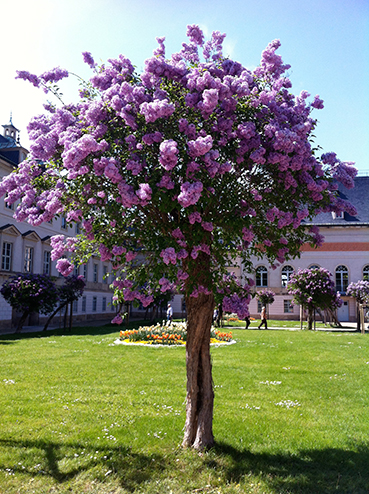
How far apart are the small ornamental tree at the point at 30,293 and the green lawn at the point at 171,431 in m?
12.8

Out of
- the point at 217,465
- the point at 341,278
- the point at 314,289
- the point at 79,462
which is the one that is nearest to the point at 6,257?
the point at 314,289

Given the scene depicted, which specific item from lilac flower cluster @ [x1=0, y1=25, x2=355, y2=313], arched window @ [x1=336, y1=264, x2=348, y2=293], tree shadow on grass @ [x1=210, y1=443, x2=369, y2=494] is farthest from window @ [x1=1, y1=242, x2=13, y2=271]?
arched window @ [x1=336, y1=264, x2=348, y2=293]

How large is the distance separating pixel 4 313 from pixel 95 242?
2676 cm

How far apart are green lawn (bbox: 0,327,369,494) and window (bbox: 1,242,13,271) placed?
20.9 metres

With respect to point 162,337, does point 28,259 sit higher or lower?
higher

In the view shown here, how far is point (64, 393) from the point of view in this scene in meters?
8.16

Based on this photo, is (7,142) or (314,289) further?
(7,142)

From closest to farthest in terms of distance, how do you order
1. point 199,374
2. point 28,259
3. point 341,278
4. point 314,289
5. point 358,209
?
1. point 199,374
2. point 314,289
3. point 28,259
4. point 358,209
5. point 341,278

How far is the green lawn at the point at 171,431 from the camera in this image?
461cm

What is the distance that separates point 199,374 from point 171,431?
3.70 ft


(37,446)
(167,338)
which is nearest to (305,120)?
(37,446)

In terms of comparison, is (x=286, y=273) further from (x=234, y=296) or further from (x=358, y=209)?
(x=234, y=296)

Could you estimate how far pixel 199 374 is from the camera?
547 cm

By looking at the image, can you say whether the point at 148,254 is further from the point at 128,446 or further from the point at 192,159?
the point at 128,446
